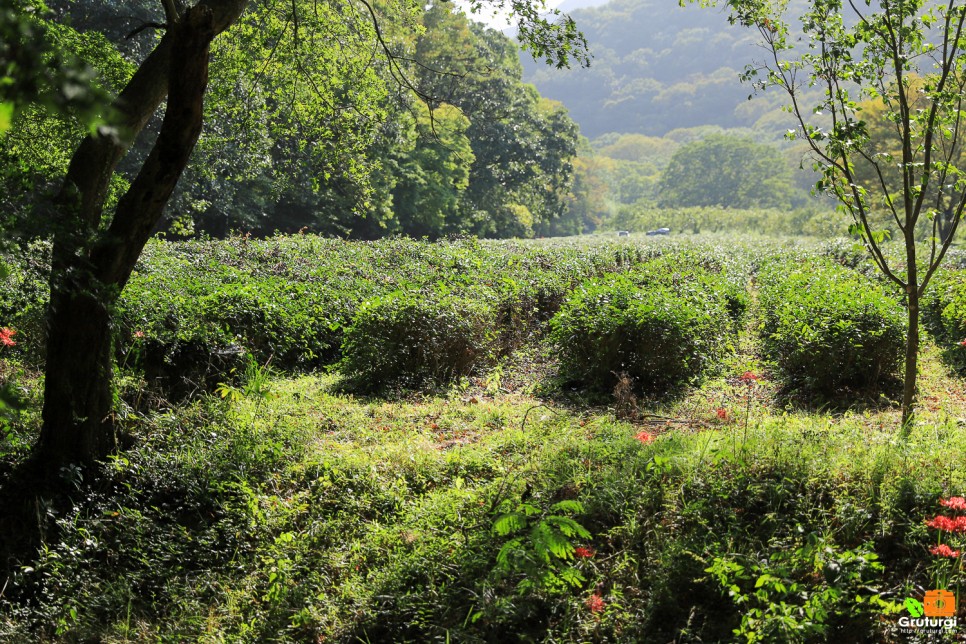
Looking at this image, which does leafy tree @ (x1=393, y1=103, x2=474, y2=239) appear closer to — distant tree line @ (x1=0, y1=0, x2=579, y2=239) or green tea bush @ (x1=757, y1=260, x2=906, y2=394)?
distant tree line @ (x1=0, y1=0, x2=579, y2=239)

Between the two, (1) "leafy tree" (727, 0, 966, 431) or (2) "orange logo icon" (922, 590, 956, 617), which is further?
(1) "leafy tree" (727, 0, 966, 431)

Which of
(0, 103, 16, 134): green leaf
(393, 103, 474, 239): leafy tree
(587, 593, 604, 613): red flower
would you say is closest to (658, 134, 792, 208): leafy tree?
(393, 103, 474, 239): leafy tree

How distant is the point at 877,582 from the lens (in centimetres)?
337

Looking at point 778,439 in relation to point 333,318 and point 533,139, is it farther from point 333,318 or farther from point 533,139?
point 533,139

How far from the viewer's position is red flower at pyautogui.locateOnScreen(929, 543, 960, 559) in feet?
10.6

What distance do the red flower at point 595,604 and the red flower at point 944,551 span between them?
63.9 inches

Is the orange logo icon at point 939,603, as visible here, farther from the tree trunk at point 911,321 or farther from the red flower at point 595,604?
the tree trunk at point 911,321

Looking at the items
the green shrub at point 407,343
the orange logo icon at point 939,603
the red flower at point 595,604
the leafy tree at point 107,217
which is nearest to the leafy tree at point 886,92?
the orange logo icon at point 939,603

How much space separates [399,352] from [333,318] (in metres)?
1.62

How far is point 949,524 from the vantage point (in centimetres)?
326

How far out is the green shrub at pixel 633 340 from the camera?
7.64m

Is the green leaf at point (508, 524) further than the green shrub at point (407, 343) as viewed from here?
No

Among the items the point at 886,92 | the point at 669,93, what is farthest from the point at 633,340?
the point at 669,93

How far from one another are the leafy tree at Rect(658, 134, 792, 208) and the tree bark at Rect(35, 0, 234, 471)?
288ft
